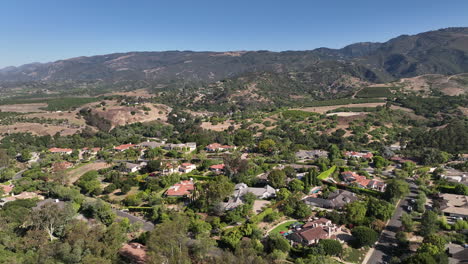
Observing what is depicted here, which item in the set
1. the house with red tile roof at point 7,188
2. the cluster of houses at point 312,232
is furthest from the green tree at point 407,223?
the house with red tile roof at point 7,188

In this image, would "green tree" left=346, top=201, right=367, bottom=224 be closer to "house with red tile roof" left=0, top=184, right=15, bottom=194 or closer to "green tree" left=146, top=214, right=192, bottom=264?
"green tree" left=146, top=214, right=192, bottom=264

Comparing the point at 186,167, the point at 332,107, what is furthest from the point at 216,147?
the point at 332,107

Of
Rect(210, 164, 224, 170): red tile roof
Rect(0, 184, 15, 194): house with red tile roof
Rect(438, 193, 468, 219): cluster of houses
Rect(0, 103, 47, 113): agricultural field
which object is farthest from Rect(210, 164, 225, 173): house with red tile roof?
Rect(0, 103, 47, 113): agricultural field

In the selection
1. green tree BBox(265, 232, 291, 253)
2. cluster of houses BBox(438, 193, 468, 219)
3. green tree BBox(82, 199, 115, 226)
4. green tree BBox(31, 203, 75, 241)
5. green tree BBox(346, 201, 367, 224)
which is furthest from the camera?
cluster of houses BBox(438, 193, 468, 219)

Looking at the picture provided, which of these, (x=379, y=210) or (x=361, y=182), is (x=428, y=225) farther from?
(x=361, y=182)

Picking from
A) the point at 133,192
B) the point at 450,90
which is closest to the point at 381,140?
the point at 133,192
